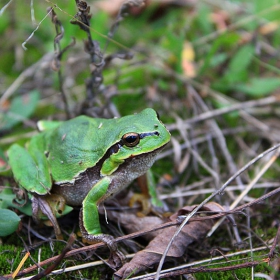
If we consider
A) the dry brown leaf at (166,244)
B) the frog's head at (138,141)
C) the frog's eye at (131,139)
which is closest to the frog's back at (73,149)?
the frog's head at (138,141)

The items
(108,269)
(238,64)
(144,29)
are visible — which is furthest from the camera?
(144,29)

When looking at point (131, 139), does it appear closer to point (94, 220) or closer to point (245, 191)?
point (94, 220)

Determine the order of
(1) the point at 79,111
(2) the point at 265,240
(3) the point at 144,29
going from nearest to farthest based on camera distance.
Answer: (2) the point at 265,240 → (1) the point at 79,111 → (3) the point at 144,29

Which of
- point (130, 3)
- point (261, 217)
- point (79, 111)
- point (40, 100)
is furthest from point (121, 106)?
point (261, 217)

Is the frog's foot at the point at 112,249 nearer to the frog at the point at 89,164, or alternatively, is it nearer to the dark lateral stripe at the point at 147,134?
the frog at the point at 89,164

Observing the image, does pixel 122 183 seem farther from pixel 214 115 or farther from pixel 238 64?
pixel 238 64

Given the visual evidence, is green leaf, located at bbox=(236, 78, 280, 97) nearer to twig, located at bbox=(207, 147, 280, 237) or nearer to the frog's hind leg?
twig, located at bbox=(207, 147, 280, 237)

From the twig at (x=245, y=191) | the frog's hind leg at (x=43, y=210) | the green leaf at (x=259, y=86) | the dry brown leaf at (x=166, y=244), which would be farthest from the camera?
the green leaf at (x=259, y=86)
